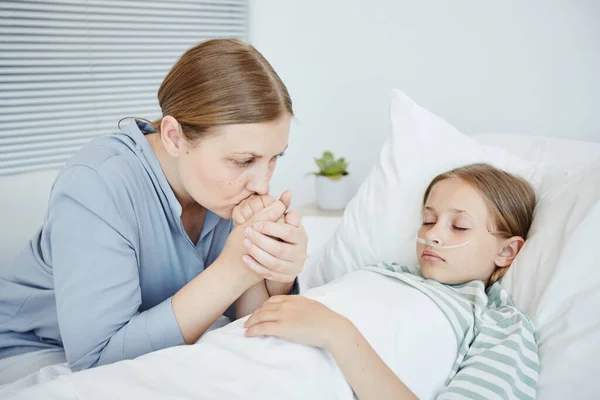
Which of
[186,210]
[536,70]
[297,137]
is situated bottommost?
[297,137]

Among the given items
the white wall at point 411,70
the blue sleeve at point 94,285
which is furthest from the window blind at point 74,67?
the blue sleeve at point 94,285

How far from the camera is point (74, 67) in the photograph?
6.62ft

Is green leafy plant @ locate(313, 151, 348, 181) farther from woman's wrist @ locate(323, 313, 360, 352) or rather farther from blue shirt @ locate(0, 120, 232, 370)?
woman's wrist @ locate(323, 313, 360, 352)

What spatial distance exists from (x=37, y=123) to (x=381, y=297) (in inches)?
58.8

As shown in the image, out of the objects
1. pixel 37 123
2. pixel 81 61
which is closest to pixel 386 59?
pixel 81 61

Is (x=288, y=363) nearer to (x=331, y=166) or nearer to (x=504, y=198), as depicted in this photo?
(x=504, y=198)

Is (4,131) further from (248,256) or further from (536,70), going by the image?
(536,70)

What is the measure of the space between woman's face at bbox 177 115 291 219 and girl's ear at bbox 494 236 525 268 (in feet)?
1.87

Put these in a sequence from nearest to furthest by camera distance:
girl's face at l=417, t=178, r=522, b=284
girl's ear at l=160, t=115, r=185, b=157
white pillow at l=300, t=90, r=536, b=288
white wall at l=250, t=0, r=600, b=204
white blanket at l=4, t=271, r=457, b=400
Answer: white blanket at l=4, t=271, r=457, b=400
girl's ear at l=160, t=115, r=185, b=157
girl's face at l=417, t=178, r=522, b=284
white pillow at l=300, t=90, r=536, b=288
white wall at l=250, t=0, r=600, b=204

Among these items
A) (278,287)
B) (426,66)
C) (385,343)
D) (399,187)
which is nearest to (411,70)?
(426,66)

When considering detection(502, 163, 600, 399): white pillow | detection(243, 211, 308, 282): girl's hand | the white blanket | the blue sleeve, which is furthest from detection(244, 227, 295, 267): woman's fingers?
detection(502, 163, 600, 399): white pillow

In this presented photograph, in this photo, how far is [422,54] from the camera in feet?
7.33

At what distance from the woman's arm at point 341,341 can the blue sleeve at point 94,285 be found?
0.22m

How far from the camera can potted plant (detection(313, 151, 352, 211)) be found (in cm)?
240
